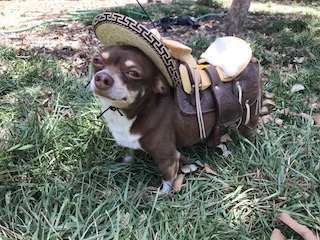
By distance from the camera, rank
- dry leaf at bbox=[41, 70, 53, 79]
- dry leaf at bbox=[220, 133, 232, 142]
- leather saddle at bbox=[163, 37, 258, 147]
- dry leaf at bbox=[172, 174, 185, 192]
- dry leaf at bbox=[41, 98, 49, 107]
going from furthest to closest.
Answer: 1. dry leaf at bbox=[41, 70, 53, 79]
2. dry leaf at bbox=[41, 98, 49, 107]
3. dry leaf at bbox=[220, 133, 232, 142]
4. dry leaf at bbox=[172, 174, 185, 192]
5. leather saddle at bbox=[163, 37, 258, 147]

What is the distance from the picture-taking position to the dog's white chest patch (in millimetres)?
2070

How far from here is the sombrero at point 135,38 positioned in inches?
67.6

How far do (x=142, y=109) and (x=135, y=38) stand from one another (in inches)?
17.6

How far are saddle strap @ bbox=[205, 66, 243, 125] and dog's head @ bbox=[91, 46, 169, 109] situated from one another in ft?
1.68

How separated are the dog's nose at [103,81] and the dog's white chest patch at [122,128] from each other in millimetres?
344

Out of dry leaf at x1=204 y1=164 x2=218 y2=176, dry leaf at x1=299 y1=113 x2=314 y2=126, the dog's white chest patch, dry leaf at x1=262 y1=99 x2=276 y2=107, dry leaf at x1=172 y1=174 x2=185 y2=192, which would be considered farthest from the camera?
dry leaf at x1=262 y1=99 x2=276 y2=107

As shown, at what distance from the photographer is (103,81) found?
1.71 metres

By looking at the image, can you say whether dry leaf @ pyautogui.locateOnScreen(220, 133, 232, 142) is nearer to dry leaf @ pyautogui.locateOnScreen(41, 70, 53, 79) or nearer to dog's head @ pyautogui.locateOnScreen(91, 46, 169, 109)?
dog's head @ pyautogui.locateOnScreen(91, 46, 169, 109)

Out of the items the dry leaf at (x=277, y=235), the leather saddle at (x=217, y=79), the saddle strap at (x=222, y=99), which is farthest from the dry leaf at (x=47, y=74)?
the dry leaf at (x=277, y=235)

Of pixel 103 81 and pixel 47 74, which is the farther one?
pixel 47 74

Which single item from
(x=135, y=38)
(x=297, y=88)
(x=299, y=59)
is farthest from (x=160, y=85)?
(x=299, y=59)

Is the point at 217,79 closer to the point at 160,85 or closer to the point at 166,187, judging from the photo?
the point at 160,85

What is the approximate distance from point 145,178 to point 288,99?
164 centimetres

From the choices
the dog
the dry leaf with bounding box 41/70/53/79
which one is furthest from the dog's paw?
the dry leaf with bounding box 41/70/53/79
